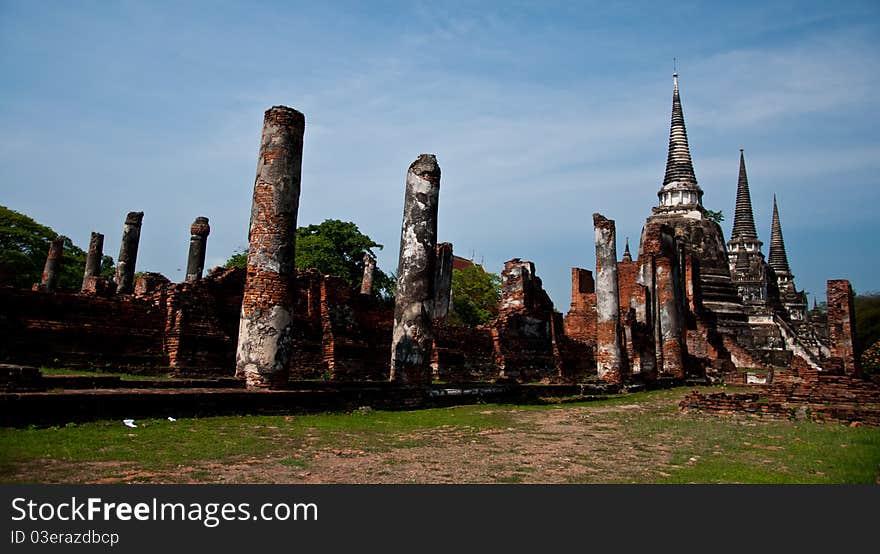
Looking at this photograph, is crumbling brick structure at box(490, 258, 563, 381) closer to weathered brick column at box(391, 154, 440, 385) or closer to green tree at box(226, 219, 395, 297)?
weathered brick column at box(391, 154, 440, 385)

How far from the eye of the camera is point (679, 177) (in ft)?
161

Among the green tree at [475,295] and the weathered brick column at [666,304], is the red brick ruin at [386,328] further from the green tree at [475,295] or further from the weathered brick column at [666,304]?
the green tree at [475,295]

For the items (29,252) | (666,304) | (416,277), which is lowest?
(416,277)

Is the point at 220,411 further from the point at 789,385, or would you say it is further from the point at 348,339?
the point at 789,385

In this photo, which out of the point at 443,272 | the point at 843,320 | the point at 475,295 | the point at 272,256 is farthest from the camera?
the point at 475,295

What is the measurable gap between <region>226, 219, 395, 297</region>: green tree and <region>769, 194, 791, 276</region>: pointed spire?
4035 centimetres

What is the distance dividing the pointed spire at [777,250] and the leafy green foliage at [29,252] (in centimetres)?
5587

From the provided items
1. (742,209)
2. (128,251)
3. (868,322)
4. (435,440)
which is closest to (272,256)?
(435,440)

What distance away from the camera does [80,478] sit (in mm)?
4684

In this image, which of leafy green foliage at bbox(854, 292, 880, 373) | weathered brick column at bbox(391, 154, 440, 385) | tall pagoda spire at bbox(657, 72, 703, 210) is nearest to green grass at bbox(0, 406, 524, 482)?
weathered brick column at bbox(391, 154, 440, 385)

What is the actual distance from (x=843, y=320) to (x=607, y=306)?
6214mm

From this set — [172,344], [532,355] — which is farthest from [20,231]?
[532,355]

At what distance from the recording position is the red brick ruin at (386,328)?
10.2m

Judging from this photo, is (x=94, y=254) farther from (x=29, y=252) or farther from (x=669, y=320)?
(x=669, y=320)
